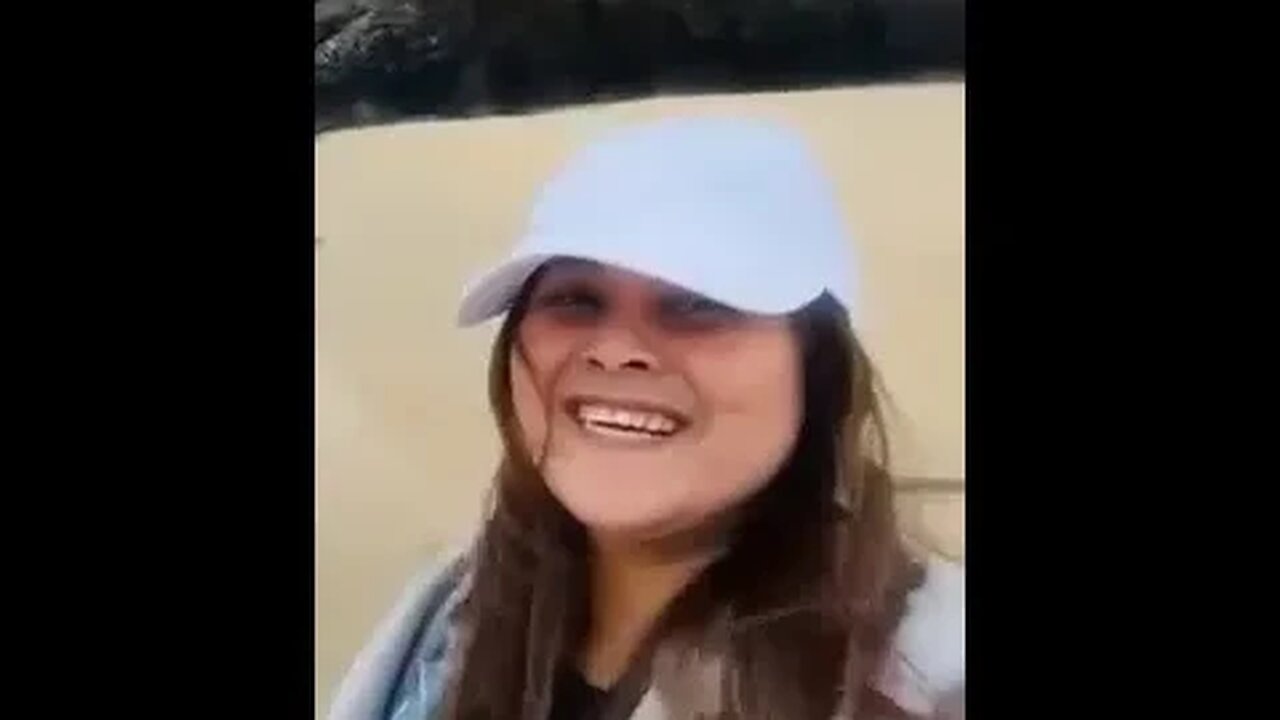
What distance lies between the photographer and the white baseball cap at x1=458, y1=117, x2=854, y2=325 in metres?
0.86

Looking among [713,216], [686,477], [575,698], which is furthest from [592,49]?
[575,698]

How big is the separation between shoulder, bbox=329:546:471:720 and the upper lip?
0.09 m

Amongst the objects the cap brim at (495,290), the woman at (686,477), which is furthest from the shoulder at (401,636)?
the cap brim at (495,290)

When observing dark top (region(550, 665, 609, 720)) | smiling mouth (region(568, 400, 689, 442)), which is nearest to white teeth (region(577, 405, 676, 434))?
smiling mouth (region(568, 400, 689, 442))

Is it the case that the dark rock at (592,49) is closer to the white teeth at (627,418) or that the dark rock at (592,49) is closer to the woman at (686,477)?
the woman at (686,477)

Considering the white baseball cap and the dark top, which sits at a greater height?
the white baseball cap

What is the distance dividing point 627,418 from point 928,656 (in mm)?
183

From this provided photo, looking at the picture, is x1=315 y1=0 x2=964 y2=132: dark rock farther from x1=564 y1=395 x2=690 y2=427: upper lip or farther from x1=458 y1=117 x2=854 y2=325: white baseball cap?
x1=564 y1=395 x2=690 y2=427: upper lip

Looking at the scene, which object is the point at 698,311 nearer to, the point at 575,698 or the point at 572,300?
the point at 572,300

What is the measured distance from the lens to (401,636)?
897mm
